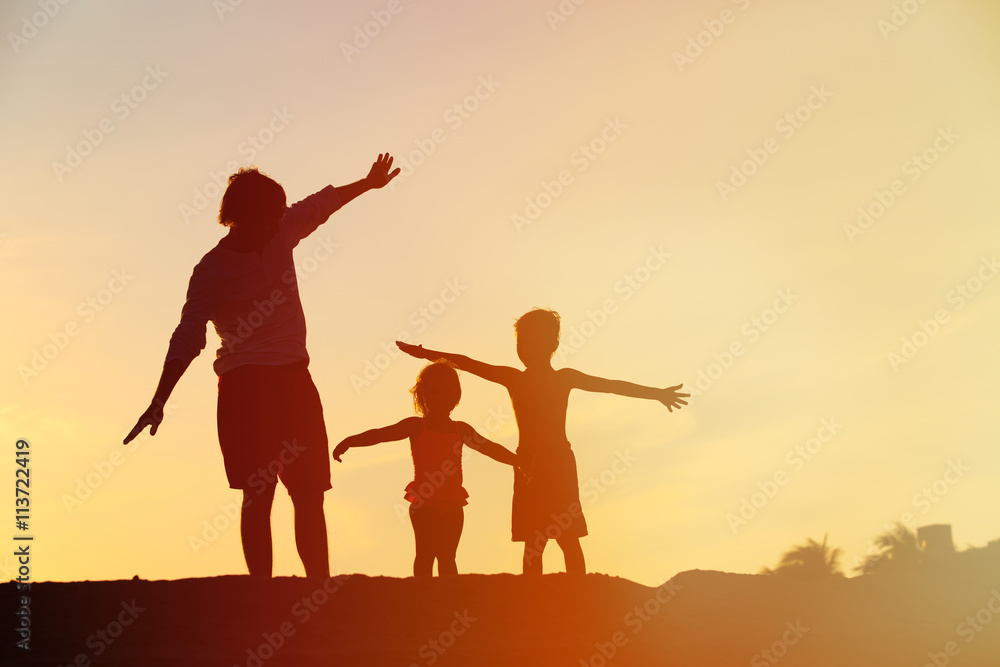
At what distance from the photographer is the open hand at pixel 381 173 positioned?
8.23 meters

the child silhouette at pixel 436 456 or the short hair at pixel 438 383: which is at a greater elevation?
the short hair at pixel 438 383

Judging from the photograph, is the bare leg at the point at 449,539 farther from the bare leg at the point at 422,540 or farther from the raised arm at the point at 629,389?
the raised arm at the point at 629,389

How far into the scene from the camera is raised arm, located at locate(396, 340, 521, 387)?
9367 mm

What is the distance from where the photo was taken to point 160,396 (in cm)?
640

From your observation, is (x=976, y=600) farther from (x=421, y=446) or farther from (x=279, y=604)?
(x=279, y=604)

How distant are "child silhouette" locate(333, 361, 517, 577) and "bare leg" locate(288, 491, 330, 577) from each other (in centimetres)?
221

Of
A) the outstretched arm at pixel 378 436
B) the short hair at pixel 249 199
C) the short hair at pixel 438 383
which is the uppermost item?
the short hair at pixel 249 199

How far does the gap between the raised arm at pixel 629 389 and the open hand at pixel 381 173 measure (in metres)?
2.47

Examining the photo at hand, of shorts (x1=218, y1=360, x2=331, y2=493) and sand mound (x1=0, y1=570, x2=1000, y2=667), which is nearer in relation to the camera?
sand mound (x1=0, y1=570, x2=1000, y2=667)

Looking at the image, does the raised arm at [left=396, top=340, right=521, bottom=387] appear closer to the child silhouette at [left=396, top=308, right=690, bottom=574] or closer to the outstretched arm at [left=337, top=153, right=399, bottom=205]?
the child silhouette at [left=396, top=308, right=690, bottom=574]

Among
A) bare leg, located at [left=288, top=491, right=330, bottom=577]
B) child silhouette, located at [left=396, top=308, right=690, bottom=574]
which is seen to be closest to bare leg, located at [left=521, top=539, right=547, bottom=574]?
child silhouette, located at [left=396, top=308, right=690, bottom=574]

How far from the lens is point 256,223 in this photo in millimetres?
6969

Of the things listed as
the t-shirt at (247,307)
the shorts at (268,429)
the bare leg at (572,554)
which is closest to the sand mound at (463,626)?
the shorts at (268,429)

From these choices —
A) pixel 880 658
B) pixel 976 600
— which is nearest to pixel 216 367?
pixel 880 658
